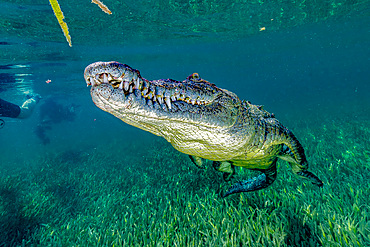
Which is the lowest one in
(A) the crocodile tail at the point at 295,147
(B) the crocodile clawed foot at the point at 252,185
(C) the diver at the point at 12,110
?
(C) the diver at the point at 12,110

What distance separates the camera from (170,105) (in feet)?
4.75

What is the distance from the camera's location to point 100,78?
1281 mm

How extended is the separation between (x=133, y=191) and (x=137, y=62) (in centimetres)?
1856

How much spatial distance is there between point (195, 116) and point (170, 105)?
224mm

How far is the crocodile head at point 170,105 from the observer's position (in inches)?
49.6

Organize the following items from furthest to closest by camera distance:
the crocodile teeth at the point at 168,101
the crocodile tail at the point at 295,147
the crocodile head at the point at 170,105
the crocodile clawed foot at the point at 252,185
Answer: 1. the crocodile clawed foot at the point at 252,185
2. the crocodile tail at the point at 295,147
3. the crocodile teeth at the point at 168,101
4. the crocodile head at the point at 170,105

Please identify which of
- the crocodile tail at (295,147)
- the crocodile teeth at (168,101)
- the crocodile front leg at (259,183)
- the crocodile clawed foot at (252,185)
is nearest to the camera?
the crocodile teeth at (168,101)

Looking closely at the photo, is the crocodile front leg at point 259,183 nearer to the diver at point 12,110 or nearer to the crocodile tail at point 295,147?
the crocodile tail at point 295,147

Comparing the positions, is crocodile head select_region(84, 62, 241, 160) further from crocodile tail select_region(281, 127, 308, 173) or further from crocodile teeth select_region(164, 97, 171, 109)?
crocodile tail select_region(281, 127, 308, 173)

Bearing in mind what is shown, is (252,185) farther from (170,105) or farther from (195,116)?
(170,105)

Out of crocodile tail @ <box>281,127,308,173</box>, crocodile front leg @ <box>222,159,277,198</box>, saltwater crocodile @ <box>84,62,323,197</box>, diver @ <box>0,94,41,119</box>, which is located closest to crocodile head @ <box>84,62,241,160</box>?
saltwater crocodile @ <box>84,62,323,197</box>

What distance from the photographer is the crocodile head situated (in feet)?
4.13

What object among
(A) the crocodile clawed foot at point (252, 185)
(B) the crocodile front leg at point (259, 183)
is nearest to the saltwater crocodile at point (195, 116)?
(B) the crocodile front leg at point (259, 183)

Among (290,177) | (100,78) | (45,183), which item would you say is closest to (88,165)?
(45,183)
